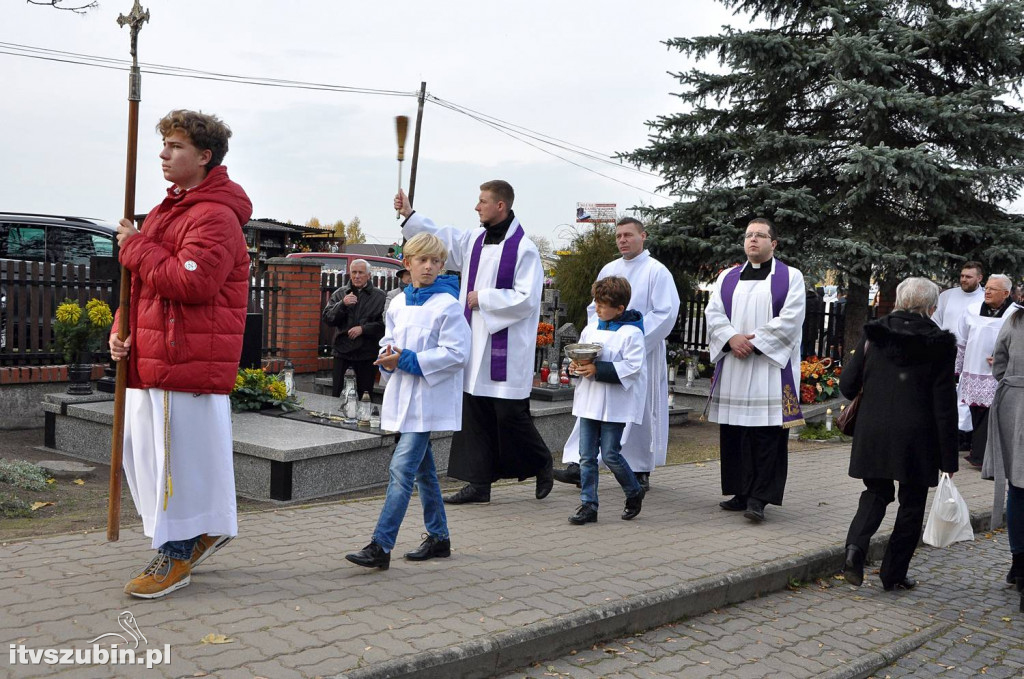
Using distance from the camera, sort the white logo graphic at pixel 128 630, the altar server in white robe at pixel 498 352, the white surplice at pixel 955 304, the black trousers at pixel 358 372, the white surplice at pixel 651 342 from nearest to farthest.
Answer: the white logo graphic at pixel 128 630, the altar server in white robe at pixel 498 352, the white surplice at pixel 651 342, the black trousers at pixel 358 372, the white surplice at pixel 955 304

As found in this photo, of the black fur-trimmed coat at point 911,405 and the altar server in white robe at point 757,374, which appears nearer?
the black fur-trimmed coat at point 911,405

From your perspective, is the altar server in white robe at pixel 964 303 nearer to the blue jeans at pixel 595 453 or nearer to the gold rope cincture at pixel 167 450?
the blue jeans at pixel 595 453

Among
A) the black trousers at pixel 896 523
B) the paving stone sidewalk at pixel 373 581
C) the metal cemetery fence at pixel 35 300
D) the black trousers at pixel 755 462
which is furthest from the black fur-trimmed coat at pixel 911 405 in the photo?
the metal cemetery fence at pixel 35 300

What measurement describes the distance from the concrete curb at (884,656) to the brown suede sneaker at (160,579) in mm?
2930

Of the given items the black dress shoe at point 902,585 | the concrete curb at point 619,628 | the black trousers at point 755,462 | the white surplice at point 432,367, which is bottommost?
the black dress shoe at point 902,585

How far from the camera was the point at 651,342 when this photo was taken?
7.82m

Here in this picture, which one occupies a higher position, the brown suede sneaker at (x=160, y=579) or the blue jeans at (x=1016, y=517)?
the blue jeans at (x=1016, y=517)

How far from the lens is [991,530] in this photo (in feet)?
27.3

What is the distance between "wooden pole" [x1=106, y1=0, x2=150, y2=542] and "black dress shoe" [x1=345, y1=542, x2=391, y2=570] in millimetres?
1150

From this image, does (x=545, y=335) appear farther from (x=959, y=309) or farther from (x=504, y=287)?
(x=504, y=287)

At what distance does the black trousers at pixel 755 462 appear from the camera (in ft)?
23.6

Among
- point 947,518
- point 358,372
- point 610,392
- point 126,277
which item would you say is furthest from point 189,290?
point 358,372

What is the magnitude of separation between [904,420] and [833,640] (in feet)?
4.78

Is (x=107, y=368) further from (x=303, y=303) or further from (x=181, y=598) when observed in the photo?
(x=181, y=598)
